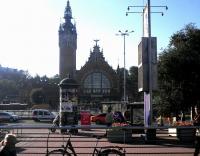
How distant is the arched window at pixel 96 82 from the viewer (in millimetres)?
133875

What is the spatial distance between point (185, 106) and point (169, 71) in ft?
9.53

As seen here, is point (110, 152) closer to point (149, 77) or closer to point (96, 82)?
point (149, 77)

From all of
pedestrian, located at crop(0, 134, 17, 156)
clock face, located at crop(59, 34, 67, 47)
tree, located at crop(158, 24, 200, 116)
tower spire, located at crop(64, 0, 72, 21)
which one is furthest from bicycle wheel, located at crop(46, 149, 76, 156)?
tower spire, located at crop(64, 0, 72, 21)

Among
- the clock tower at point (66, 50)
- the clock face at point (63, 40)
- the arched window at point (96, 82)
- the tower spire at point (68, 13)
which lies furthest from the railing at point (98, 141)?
the tower spire at point (68, 13)

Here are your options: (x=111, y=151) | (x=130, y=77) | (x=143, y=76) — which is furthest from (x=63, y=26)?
(x=111, y=151)

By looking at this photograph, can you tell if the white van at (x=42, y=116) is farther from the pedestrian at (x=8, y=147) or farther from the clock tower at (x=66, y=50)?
the clock tower at (x=66, y=50)

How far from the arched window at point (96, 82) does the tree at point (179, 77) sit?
99.1 m

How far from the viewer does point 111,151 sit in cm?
1217

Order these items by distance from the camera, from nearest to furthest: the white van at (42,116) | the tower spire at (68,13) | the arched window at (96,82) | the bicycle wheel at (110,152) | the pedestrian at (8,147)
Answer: the pedestrian at (8,147)
the bicycle wheel at (110,152)
the white van at (42,116)
the arched window at (96,82)
the tower spire at (68,13)

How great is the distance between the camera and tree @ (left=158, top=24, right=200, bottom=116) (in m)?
34.0

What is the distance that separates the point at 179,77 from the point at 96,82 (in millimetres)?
101109

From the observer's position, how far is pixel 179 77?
33.7 metres

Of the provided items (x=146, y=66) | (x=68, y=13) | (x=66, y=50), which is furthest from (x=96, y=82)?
(x=146, y=66)

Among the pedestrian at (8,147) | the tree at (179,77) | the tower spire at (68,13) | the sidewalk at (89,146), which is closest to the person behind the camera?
the pedestrian at (8,147)
